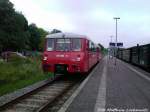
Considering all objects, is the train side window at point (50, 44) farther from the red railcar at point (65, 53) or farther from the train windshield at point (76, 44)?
the train windshield at point (76, 44)

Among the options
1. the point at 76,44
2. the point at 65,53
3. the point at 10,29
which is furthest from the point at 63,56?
the point at 10,29

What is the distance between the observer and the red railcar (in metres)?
18.7

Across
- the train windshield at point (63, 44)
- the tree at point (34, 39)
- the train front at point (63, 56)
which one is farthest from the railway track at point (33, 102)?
the tree at point (34, 39)

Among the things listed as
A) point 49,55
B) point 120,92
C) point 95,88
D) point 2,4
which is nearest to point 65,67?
point 49,55

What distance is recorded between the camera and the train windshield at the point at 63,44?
19.3m

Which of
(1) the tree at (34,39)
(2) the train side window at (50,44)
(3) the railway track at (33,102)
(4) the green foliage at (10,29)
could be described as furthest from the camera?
(1) the tree at (34,39)

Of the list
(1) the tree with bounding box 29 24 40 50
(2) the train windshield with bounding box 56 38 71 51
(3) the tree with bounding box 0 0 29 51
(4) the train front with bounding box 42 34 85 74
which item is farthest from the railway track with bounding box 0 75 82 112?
(1) the tree with bounding box 29 24 40 50

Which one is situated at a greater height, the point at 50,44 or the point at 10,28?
the point at 10,28

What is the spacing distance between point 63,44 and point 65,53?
77 cm

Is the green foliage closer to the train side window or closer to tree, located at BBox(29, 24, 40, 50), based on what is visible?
tree, located at BBox(29, 24, 40, 50)

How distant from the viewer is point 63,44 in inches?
771

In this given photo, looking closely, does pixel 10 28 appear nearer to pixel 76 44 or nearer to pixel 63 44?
pixel 63 44

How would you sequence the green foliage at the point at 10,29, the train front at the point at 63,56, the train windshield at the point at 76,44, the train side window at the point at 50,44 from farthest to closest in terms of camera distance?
the green foliage at the point at 10,29 → the train side window at the point at 50,44 → the train windshield at the point at 76,44 → the train front at the point at 63,56

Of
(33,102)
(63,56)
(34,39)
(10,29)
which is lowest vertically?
(33,102)
